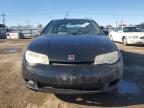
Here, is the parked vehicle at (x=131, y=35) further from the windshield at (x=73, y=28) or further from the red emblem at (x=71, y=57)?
the red emblem at (x=71, y=57)

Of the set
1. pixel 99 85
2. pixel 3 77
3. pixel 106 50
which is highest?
pixel 106 50

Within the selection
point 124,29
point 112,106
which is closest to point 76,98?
point 112,106

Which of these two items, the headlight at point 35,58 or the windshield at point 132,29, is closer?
the headlight at point 35,58

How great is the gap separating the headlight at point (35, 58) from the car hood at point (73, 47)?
7 cm

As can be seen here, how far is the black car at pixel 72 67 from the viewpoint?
4.42 metres

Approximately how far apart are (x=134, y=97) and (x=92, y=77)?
1.34 meters

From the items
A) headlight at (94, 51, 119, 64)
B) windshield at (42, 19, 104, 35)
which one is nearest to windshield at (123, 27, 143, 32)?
windshield at (42, 19, 104, 35)

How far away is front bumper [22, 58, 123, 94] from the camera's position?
4.40 meters

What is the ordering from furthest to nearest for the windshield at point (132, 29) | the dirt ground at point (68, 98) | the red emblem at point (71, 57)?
1. the windshield at point (132, 29)
2. the dirt ground at point (68, 98)
3. the red emblem at point (71, 57)

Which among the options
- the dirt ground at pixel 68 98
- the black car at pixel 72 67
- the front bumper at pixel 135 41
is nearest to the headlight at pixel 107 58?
the black car at pixel 72 67

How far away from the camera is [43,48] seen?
4.84 m

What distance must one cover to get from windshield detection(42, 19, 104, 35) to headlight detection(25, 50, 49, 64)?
1.53 m

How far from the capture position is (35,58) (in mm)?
4703

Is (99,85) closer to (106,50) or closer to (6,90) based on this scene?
(106,50)
